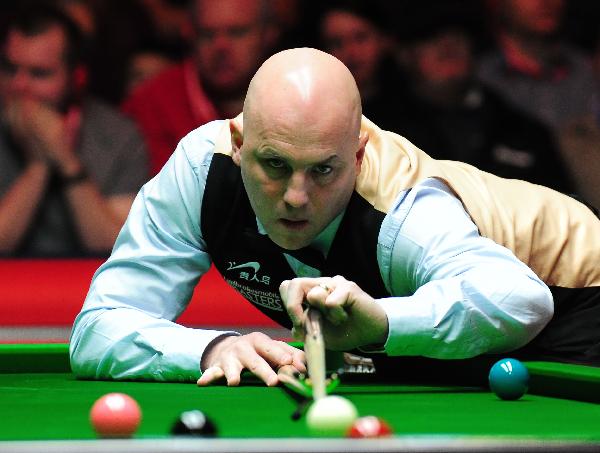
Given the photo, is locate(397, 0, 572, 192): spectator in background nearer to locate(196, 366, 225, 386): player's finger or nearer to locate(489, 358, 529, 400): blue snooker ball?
locate(196, 366, 225, 386): player's finger

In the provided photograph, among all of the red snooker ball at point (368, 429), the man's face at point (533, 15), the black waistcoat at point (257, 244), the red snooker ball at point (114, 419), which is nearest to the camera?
the red snooker ball at point (368, 429)

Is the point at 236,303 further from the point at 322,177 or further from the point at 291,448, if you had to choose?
the point at 291,448

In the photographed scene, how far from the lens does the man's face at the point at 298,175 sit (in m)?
2.88

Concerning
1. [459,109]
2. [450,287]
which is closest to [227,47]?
[459,109]

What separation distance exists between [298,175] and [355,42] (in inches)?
188

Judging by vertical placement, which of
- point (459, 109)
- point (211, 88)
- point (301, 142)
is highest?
point (211, 88)

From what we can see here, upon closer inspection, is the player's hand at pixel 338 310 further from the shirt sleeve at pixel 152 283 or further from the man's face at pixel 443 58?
the man's face at pixel 443 58

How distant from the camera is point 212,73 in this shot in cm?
758

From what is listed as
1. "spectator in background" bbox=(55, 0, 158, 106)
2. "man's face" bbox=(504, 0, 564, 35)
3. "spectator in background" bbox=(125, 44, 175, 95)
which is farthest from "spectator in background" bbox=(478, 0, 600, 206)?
"spectator in background" bbox=(55, 0, 158, 106)

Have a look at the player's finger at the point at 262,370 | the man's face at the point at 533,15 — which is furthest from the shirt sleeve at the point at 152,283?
the man's face at the point at 533,15

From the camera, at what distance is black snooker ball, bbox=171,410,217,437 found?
81.7 inches

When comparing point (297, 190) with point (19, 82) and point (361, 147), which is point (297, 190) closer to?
point (361, 147)

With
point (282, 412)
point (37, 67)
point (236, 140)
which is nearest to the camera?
point (282, 412)

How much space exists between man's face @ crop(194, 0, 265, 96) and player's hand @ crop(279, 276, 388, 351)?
16.0 ft
